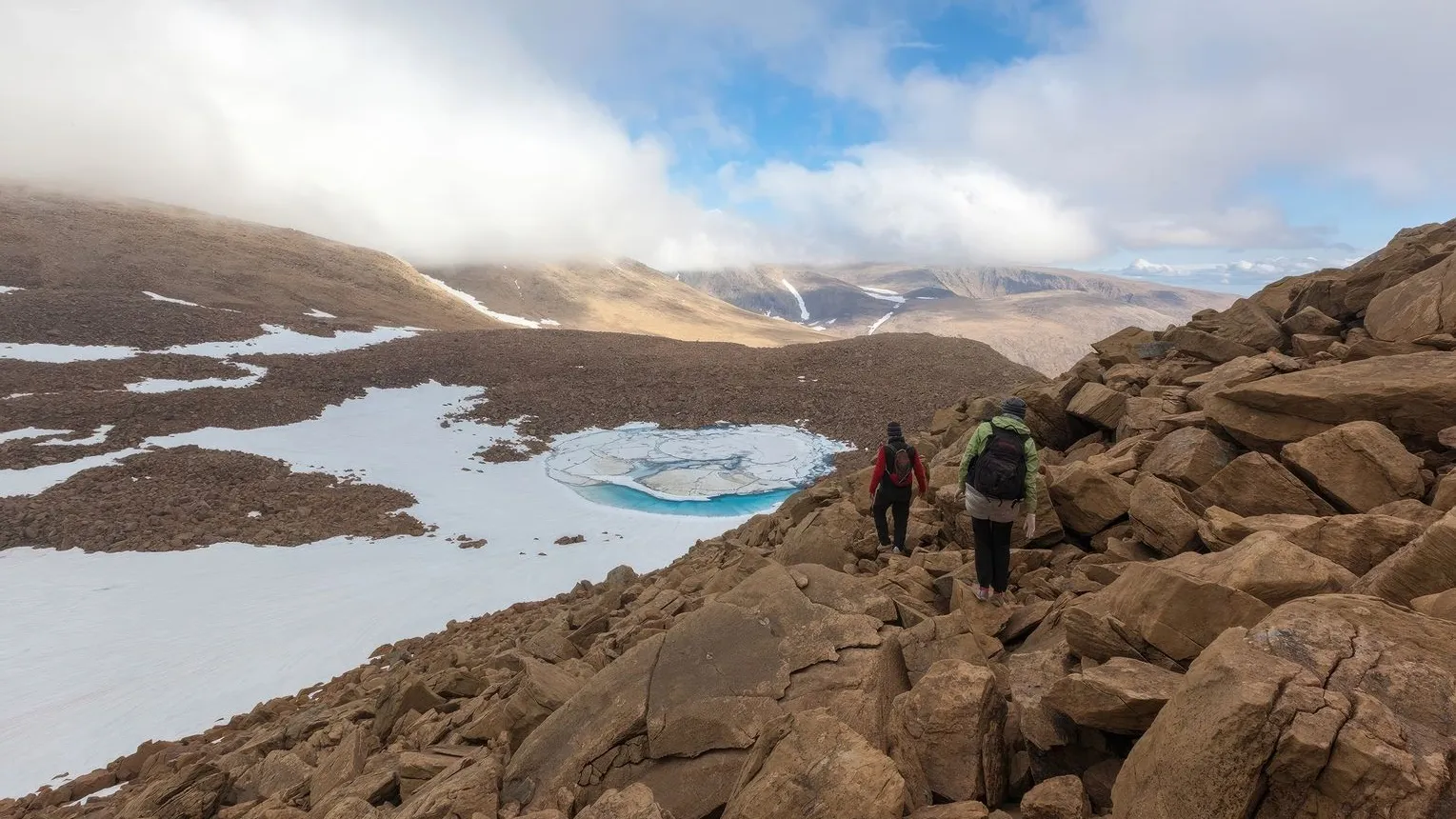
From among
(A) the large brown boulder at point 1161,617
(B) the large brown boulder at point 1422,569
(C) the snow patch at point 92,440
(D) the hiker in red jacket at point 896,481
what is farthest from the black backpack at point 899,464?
(C) the snow patch at point 92,440

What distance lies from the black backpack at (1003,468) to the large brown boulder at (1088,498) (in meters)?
1.46

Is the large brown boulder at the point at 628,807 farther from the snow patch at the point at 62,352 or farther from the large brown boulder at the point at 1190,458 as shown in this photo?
the snow patch at the point at 62,352

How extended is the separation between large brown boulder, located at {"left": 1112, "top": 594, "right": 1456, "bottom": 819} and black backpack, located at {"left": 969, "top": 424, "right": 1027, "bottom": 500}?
3085 mm

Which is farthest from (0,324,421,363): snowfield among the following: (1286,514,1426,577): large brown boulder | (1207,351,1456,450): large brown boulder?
(1286,514,1426,577): large brown boulder

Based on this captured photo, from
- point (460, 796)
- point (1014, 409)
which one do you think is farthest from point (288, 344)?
point (1014, 409)

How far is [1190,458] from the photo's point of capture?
7.41 meters

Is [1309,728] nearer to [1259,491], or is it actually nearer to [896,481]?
[1259,491]

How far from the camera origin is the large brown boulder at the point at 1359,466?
19.6 ft

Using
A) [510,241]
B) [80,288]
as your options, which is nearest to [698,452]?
[80,288]

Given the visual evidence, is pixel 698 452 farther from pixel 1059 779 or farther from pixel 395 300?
pixel 395 300

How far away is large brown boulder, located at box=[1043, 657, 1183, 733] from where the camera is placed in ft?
12.4

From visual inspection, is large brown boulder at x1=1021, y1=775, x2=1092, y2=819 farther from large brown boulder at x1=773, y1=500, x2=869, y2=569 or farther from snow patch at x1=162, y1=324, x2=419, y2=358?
snow patch at x1=162, y1=324, x2=419, y2=358

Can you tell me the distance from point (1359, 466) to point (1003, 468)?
10.3 ft

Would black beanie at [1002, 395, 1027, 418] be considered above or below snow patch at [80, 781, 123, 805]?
above
